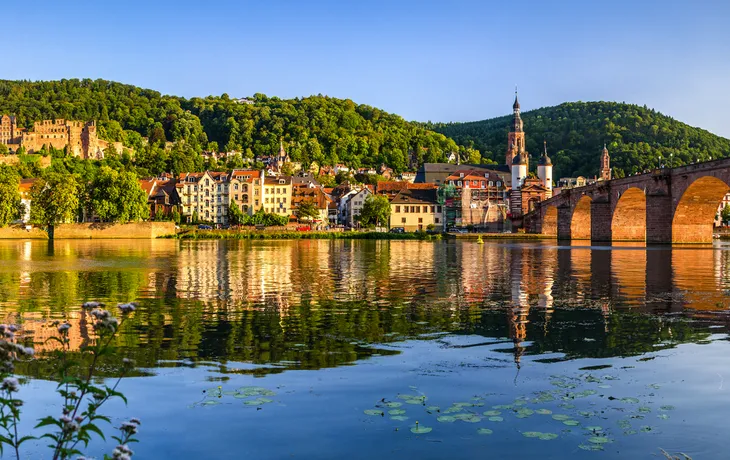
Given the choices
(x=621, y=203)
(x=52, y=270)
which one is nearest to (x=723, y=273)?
(x=52, y=270)

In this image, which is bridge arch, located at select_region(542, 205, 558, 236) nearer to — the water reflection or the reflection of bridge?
the reflection of bridge

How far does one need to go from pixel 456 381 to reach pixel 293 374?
2.60m

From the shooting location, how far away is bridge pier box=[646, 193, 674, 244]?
76.9 metres

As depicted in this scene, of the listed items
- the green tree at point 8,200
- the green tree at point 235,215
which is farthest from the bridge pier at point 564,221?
the green tree at point 8,200

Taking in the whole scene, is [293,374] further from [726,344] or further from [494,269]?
[494,269]

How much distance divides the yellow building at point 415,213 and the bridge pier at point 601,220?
130 ft

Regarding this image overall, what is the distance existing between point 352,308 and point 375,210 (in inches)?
3923

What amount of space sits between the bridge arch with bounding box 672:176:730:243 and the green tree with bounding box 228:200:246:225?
70709 mm

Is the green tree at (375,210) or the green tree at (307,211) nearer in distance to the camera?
the green tree at (375,210)

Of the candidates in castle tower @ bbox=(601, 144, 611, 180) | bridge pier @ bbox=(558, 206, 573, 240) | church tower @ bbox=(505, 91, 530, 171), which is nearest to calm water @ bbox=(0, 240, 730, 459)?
bridge pier @ bbox=(558, 206, 573, 240)

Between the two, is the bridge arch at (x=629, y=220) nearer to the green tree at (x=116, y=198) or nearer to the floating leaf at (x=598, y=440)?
the green tree at (x=116, y=198)

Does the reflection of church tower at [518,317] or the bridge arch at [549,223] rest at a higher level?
the bridge arch at [549,223]

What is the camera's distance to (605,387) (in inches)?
444

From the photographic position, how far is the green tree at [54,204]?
103438 mm
